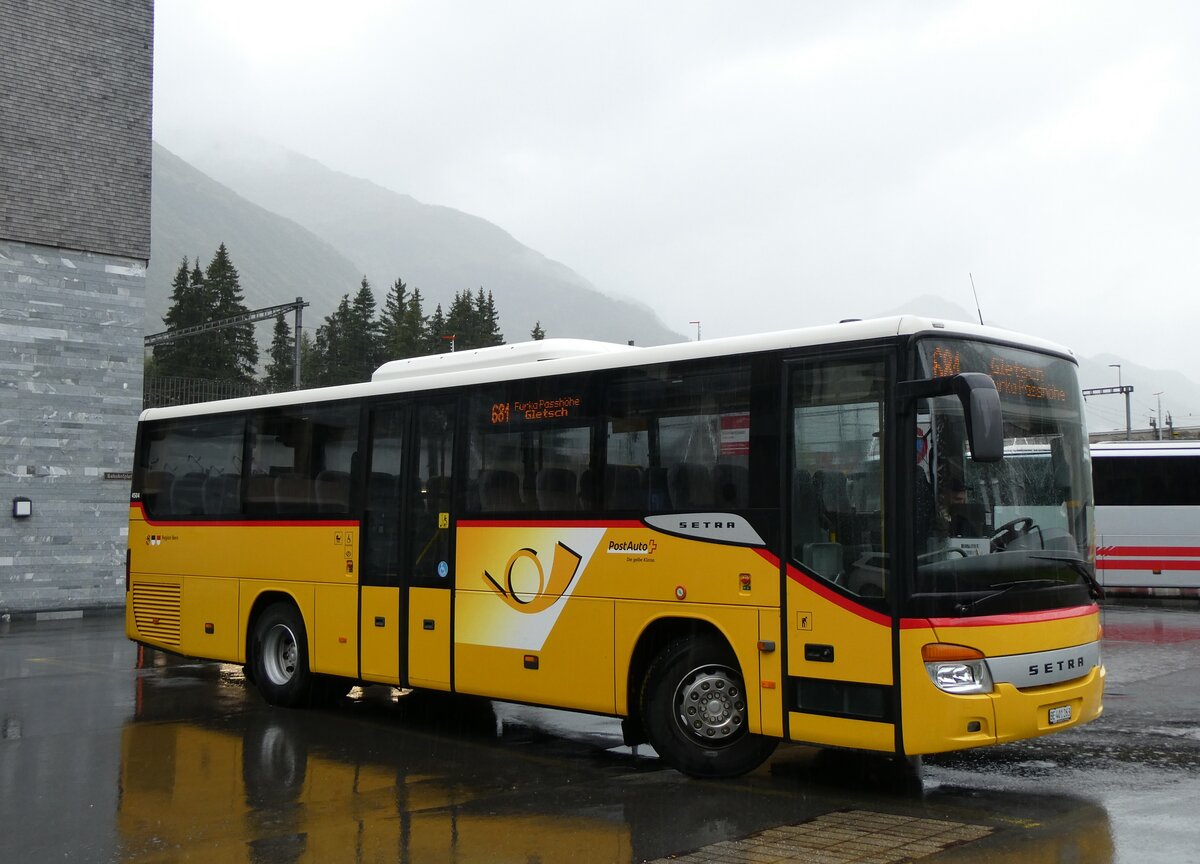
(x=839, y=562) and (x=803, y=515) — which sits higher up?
(x=803, y=515)

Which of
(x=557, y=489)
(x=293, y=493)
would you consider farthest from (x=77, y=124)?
(x=557, y=489)

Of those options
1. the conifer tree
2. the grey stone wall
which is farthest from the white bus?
the conifer tree

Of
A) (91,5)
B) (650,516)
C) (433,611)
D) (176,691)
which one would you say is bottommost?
(176,691)

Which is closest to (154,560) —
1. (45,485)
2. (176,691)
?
(176,691)

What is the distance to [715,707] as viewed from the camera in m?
8.41

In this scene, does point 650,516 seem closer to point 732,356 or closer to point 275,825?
point 732,356

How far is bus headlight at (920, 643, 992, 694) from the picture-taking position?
7.32 meters

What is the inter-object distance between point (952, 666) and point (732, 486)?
6.21 feet

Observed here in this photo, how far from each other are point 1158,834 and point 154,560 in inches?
432

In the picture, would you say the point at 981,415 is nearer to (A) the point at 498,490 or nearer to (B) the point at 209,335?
(A) the point at 498,490

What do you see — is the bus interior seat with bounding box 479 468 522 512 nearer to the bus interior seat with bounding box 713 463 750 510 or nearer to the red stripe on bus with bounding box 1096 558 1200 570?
the bus interior seat with bounding box 713 463 750 510

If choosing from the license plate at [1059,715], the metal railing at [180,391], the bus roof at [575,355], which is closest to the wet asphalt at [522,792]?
the license plate at [1059,715]

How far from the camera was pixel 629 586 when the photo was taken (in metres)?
8.93

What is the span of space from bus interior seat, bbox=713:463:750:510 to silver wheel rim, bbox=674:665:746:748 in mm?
1134
